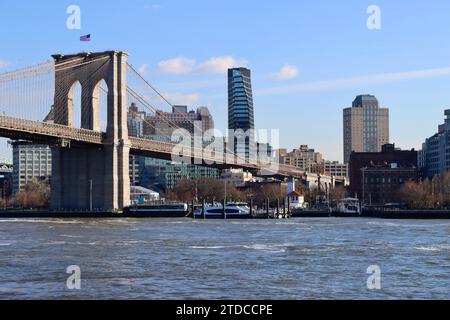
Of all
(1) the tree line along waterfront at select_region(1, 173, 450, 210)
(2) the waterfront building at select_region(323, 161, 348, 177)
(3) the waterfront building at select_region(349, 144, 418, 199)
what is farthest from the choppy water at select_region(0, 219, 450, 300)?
(2) the waterfront building at select_region(323, 161, 348, 177)

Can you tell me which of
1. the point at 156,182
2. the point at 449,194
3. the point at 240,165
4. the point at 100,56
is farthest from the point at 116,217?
the point at 156,182

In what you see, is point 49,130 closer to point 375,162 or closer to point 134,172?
point 375,162

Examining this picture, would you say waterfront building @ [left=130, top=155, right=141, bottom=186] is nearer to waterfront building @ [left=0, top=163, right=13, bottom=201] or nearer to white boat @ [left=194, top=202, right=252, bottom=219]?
waterfront building @ [left=0, top=163, right=13, bottom=201]

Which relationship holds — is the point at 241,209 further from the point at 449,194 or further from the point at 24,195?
the point at 24,195

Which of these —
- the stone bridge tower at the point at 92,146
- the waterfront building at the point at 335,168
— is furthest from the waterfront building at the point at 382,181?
the waterfront building at the point at 335,168

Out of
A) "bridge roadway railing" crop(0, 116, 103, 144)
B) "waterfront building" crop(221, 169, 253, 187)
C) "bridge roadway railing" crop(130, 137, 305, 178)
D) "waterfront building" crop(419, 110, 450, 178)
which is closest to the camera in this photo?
"bridge roadway railing" crop(0, 116, 103, 144)

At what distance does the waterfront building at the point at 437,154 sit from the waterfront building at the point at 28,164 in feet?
243

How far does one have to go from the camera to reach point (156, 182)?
154625mm

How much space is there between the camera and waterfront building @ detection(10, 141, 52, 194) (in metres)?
168

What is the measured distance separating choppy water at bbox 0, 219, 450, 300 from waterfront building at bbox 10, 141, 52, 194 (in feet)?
441

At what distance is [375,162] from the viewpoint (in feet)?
397

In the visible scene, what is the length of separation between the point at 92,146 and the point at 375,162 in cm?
5688

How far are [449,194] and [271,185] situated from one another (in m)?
34.6

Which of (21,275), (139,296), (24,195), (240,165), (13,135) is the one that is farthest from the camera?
(24,195)
